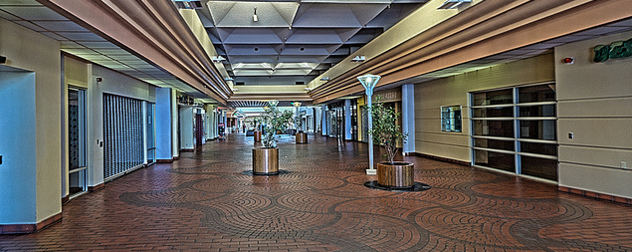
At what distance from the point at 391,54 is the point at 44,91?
28.7ft

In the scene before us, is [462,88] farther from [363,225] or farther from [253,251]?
[253,251]

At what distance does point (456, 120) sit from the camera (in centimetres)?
1085

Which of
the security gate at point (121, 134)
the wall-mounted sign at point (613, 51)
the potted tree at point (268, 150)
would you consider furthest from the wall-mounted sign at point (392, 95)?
the security gate at point (121, 134)

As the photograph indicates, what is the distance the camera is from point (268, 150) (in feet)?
29.8

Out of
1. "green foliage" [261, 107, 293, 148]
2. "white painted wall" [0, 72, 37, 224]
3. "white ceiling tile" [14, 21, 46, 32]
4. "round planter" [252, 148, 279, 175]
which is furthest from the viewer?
"green foliage" [261, 107, 293, 148]

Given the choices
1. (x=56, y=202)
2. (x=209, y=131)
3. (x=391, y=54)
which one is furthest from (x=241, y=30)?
(x=209, y=131)

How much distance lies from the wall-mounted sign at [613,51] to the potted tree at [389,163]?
3568 millimetres

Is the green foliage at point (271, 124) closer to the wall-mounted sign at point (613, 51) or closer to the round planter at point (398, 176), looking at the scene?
the round planter at point (398, 176)

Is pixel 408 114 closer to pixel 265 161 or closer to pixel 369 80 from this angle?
pixel 369 80

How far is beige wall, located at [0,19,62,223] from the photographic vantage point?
4.28 metres

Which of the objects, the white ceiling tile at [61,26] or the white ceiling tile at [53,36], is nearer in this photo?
the white ceiling tile at [61,26]

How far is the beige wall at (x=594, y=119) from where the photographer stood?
561 centimetres

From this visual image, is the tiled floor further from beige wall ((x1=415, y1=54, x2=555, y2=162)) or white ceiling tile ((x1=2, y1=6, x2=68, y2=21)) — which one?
white ceiling tile ((x1=2, y1=6, x2=68, y2=21))

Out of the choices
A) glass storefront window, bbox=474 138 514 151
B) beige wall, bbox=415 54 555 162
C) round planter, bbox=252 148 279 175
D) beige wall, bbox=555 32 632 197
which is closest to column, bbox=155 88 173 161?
round planter, bbox=252 148 279 175
